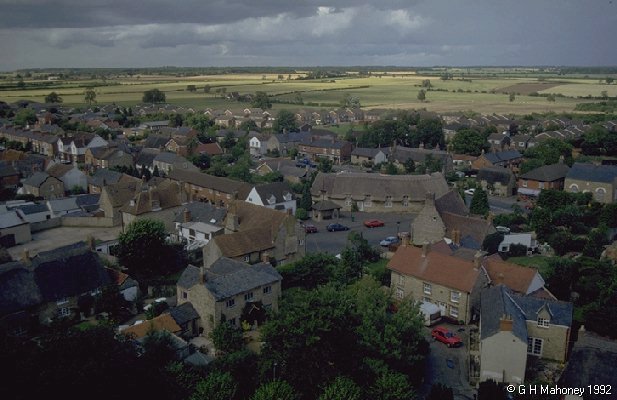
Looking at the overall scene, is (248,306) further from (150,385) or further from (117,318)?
(150,385)

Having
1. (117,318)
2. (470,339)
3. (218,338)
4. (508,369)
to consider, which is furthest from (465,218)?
(117,318)

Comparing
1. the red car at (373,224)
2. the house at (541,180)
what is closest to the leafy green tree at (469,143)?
the house at (541,180)

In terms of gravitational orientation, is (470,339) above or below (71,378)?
below

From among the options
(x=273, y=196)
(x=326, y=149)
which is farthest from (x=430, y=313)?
(x=326, y=149)

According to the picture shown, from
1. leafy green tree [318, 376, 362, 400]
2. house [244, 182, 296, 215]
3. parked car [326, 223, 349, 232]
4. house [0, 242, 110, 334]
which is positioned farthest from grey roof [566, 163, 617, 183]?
house [0, 242, 110, 334]

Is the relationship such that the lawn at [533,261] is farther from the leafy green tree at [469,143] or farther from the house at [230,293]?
the leafy green tree at [469,143]

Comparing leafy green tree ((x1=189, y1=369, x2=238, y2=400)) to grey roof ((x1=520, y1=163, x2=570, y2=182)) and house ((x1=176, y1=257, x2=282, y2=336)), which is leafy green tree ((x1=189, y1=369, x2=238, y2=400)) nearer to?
house ((x1=176, y1=257, x2=282, y2=336))
